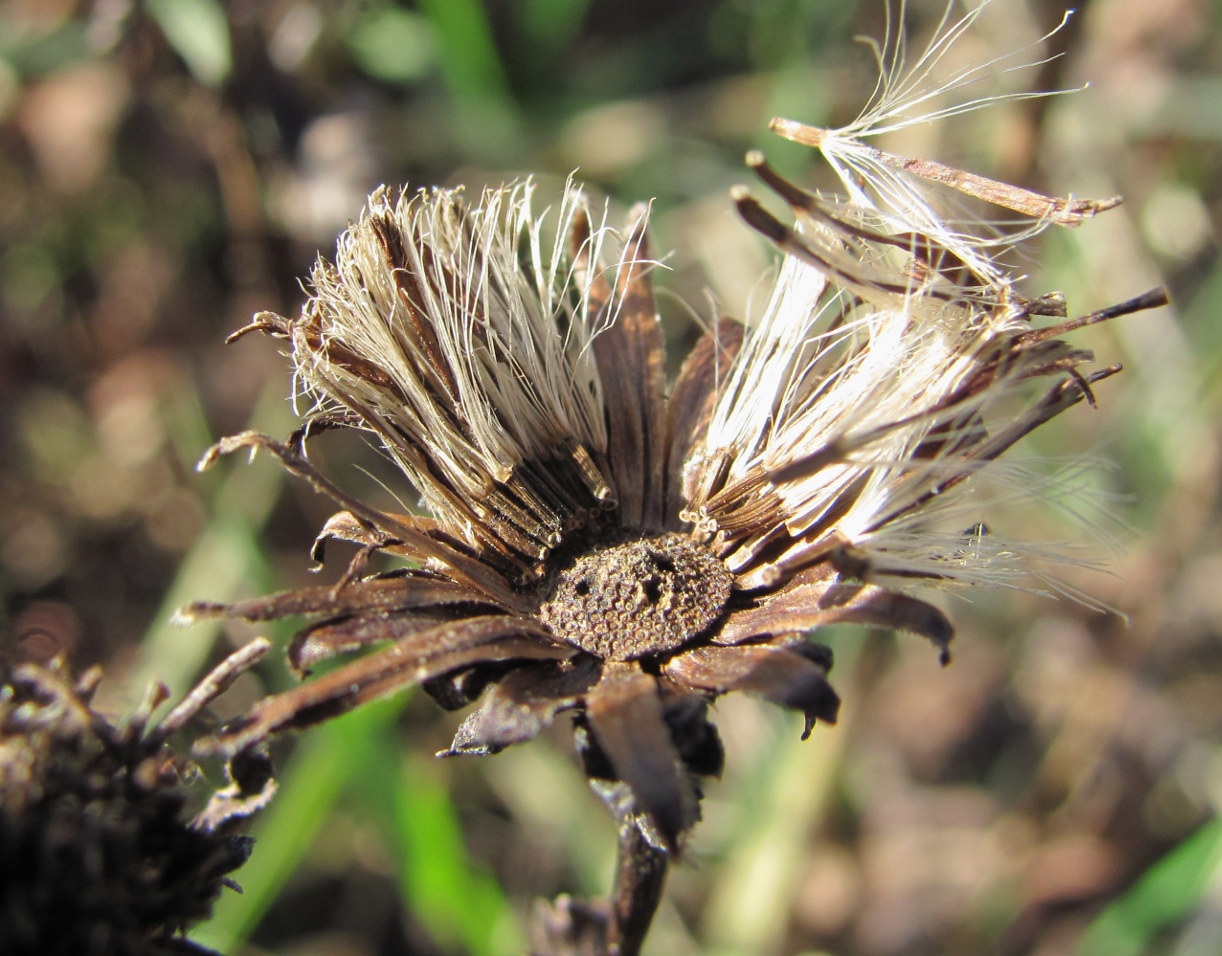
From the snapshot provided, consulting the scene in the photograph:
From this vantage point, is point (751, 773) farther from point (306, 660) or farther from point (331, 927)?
point (306, 660)

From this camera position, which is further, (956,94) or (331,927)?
(956,94)

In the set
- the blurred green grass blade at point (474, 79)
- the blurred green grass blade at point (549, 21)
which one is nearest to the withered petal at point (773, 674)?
the blurred green grass blade at point (474, 79)

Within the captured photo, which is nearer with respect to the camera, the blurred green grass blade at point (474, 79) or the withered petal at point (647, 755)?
the withered petal at point (647, 755)

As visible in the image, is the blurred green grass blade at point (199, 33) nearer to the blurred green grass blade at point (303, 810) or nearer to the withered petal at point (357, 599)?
the blurred green grass blade at point (303, 810)

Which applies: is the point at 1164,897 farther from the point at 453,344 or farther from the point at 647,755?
the point at 453,344

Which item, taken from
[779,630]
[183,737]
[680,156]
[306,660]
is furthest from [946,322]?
[680,156]


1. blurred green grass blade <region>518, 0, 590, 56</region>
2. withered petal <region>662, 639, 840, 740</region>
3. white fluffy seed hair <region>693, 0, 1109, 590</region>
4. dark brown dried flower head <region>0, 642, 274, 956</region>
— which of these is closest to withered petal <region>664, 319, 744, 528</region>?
white fluffy seed hair <region>693, 0, 1109, 590</region>

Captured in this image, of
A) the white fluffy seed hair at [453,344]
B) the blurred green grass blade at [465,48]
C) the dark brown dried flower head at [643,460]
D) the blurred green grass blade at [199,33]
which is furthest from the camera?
the blurred green grass blade at [465,48]
